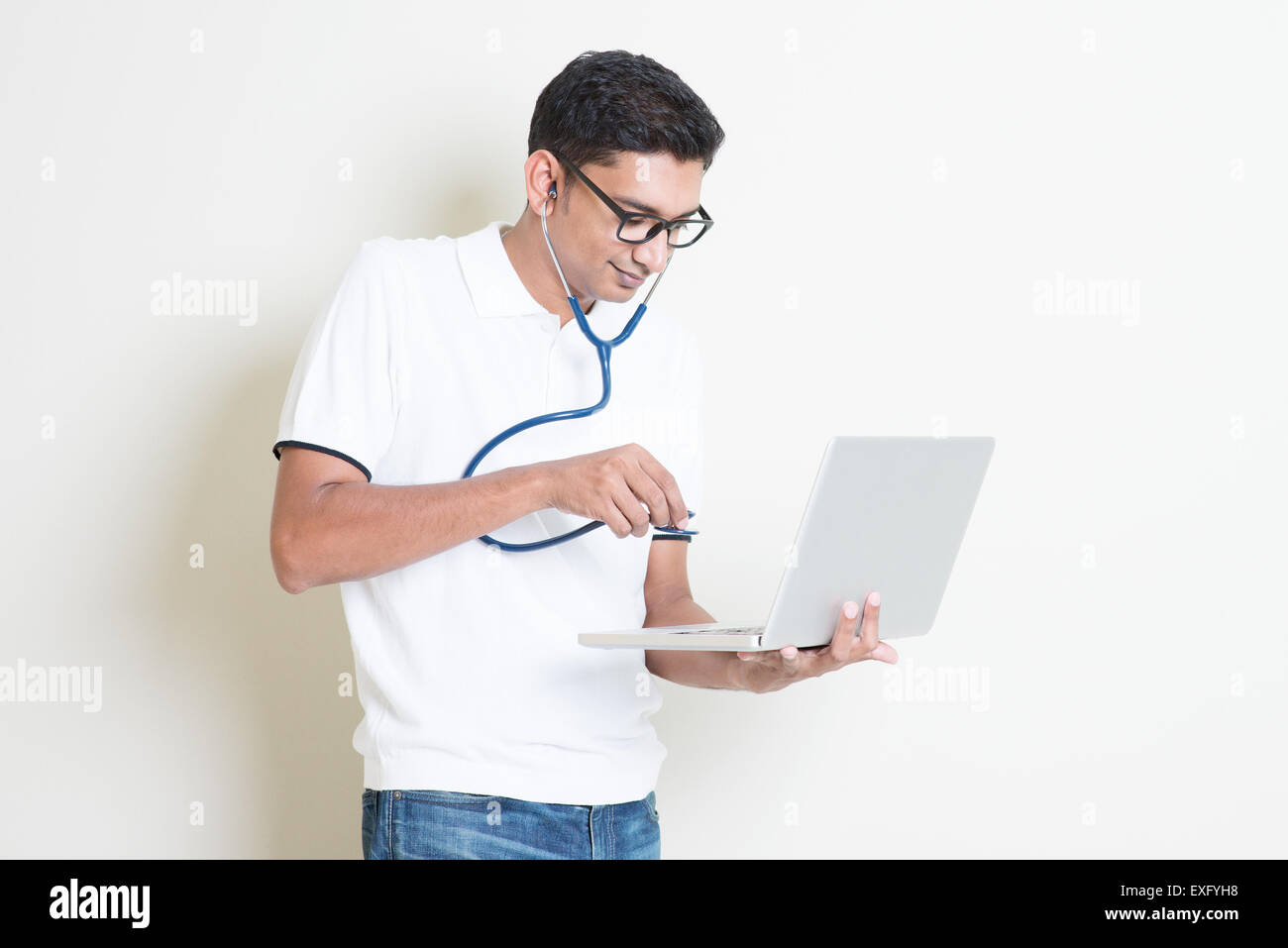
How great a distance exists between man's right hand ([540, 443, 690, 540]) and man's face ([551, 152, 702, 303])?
306 millimetres

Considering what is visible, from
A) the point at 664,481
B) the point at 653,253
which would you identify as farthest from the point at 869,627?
the point at 653,253

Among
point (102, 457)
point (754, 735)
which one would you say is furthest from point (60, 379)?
point (754, 735)

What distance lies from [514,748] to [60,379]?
1222 mm

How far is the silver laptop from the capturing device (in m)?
1.20

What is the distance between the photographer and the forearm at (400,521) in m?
1.30

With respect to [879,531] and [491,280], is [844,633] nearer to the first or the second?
[879,531]

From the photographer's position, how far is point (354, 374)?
1391 millimetres

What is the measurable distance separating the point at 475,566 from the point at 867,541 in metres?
0.47

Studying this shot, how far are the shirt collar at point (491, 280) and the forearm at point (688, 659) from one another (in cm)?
44

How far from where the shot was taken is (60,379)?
2092 millimetres

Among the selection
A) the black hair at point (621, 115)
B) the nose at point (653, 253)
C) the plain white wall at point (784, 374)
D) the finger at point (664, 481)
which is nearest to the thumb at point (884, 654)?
the finger at point (664, 481)

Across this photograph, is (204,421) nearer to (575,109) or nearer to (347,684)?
(347,684)

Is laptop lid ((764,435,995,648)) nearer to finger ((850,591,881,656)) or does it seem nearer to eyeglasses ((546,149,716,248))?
finger ((850,591,881,656))

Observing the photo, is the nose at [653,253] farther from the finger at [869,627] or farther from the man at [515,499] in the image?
the finger at [869,627]
